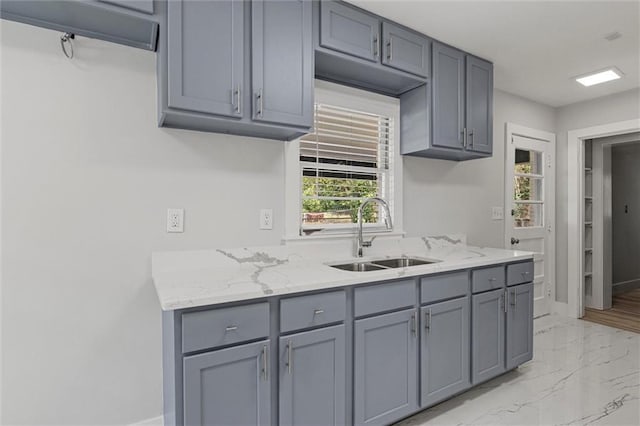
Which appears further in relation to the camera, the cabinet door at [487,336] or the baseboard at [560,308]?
the baseboard at [560,308]

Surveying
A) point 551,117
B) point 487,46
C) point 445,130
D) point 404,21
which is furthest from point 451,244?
point 551,117

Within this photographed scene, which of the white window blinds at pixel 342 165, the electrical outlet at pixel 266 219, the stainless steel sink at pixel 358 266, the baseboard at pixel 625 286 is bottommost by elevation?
the baseboard at pixel 625 286

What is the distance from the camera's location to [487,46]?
2.68m

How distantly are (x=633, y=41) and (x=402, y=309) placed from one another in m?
2.57

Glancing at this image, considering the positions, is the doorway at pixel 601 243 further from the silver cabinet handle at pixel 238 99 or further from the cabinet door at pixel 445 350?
the silver cabinet handle at pixel 238 99

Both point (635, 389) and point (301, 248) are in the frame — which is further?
point (635, 389)

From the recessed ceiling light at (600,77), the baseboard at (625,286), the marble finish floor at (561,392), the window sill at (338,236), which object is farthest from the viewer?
the baseboard at (625,286)

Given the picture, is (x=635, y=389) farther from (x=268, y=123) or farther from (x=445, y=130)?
(x=268, y=123)

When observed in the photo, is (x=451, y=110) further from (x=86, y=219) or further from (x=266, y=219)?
(x=86, y=219)

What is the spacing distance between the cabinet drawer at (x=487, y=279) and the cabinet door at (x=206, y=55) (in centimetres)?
176

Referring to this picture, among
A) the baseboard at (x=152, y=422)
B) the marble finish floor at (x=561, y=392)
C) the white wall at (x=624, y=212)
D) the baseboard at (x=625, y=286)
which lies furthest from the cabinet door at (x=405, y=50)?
the baseboard at (x=625, y=286)

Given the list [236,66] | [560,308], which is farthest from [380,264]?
[560,308]

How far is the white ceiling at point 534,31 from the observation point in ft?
7.10

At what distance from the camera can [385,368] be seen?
6.24 ft
